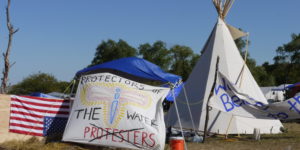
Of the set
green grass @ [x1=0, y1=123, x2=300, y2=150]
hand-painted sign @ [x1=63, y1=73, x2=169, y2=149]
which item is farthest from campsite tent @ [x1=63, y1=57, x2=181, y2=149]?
green grass @ [x1=0, y1=123, x2=300, y2=150]

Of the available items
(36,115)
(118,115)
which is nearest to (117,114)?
(118,115)

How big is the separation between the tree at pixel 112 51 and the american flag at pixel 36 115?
36.4 m

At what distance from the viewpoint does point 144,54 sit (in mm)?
48656

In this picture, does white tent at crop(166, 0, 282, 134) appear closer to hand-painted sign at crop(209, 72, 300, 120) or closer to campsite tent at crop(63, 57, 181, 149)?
hand-painted sign at crop(209, 72, 300, 120)

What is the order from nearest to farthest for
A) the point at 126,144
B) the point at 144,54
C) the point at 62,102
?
1. the point at 126,144
2. the point at 62,102
3. the point at 144,54

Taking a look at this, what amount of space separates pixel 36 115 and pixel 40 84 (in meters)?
38.9

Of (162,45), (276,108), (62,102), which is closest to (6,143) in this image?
(62,102)

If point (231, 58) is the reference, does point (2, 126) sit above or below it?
below

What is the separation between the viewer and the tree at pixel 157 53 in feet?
156

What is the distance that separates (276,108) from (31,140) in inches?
238

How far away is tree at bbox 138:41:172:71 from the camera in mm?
47688

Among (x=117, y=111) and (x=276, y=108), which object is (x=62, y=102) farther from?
(x=276, y=108)

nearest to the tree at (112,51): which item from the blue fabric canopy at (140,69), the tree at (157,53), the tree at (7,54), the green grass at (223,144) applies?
the tree at (157,53)

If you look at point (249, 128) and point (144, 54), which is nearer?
point (249, 128)
